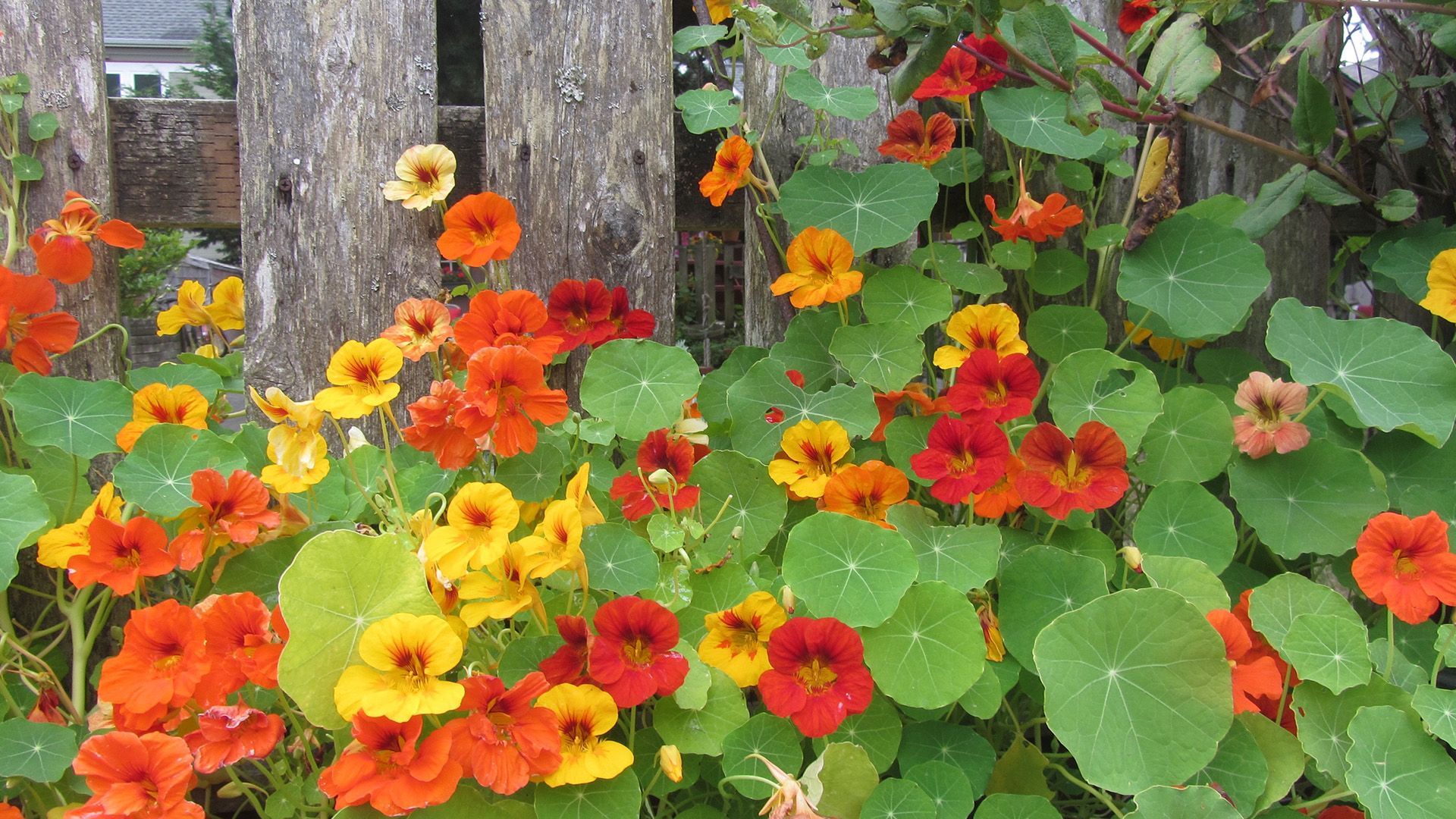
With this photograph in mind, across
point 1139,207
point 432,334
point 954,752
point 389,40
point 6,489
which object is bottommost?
point 954,752

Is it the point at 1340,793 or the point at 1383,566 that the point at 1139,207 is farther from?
the point at 1340,793

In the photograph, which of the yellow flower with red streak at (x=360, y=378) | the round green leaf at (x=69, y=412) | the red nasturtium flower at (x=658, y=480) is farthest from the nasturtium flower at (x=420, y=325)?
the round green leaf at (x=69, y=412)

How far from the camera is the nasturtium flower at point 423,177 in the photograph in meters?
1.52

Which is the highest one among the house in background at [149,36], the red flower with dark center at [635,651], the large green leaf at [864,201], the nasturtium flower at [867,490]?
the house in background at [149,36]

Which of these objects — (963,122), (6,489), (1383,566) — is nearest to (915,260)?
(963,122)

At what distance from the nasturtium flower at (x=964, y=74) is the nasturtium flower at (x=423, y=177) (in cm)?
78

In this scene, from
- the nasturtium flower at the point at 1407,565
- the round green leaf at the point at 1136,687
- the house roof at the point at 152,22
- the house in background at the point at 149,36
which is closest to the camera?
the round green leaf at the point at 1136,687

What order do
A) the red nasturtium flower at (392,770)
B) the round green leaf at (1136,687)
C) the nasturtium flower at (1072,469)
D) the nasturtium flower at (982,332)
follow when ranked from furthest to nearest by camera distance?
the nasturtium flower at (982,332), the nasturtium flower at (1072,469), the round green leaf at (1136,687), the red nasturtium flower at (392,770)

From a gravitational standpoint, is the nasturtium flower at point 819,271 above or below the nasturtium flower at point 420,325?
above

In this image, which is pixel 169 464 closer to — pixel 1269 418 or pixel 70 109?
pixel 70 109

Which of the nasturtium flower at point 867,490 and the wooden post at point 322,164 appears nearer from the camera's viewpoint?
the nasturtium flower at point 867,490

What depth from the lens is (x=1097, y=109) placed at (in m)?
1.27

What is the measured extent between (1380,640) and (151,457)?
5.64 feet

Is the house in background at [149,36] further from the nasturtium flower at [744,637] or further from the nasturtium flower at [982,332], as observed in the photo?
the nasturtium flower at [744,637]
